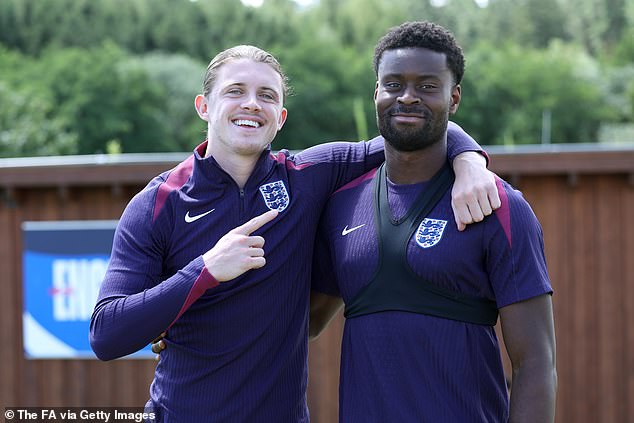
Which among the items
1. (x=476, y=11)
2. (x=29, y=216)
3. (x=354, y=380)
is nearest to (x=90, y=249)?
(x=29, y=216)

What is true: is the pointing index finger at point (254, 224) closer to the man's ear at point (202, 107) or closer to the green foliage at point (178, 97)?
the man's ear at point (202, 107)

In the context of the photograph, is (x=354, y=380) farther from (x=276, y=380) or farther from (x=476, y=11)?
(x=476, y=11)

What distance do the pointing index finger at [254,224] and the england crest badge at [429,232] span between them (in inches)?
19.9

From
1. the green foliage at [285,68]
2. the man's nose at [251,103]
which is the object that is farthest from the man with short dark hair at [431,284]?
the green foliage at [285,68]

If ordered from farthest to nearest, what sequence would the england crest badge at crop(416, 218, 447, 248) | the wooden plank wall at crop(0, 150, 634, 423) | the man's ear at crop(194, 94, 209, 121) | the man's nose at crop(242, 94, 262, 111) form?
the wooden plank wall at crop(0, 150, 634, 423)
the man's ear at crop(194, 94, 209, 121)
the man's nose at crop(242, 94, 262, 111)
the england crest badge at crop(416, 218, 447, 248)

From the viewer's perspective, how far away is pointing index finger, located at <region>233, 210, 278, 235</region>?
8.53ft

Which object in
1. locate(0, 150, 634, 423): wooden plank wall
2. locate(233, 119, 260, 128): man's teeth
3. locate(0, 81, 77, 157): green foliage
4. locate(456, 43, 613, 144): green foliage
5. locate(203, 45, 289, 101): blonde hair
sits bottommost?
locate(0, 150, 634, 423): wooden plank wall

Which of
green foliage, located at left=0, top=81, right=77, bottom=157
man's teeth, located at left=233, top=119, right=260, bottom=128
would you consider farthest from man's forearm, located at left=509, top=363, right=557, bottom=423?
green foliage, located at left=0, top=81, right=77, bottom=157

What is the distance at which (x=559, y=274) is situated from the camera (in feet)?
21.7

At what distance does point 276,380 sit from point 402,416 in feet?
1.76

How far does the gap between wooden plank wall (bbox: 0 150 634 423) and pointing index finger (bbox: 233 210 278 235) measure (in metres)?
3.89

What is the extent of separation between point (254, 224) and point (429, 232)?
0.56 metres

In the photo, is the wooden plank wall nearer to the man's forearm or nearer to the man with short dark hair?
the man with short dark hair

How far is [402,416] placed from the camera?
7.93ft
